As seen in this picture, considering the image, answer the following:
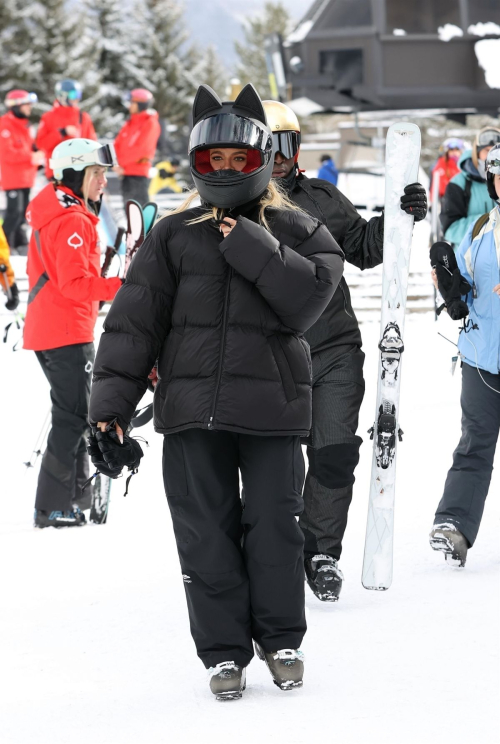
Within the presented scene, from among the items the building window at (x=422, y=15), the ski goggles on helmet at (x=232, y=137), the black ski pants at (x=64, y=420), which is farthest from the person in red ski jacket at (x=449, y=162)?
the ski goggles on helmet at (x=232, y=137)

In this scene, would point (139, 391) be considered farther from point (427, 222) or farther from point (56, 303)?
point (427, 222)

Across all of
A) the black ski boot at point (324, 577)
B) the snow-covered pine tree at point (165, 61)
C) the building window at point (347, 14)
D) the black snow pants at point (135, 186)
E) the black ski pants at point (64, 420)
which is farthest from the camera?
the snow-covered pine tree at point (165, 61)

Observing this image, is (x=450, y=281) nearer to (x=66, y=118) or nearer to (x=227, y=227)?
(x=227, y=227)

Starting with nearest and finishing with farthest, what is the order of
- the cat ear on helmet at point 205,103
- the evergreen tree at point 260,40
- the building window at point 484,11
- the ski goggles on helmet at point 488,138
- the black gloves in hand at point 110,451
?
1. the black gloves in hand at point 110,451
2. the cat ear on helmet at point 205,103
3. the ski goggles on helmet at point 488,138
4. the building window at point 484,11
5. the evergreen tree at point 260,40

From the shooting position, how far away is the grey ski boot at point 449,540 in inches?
178

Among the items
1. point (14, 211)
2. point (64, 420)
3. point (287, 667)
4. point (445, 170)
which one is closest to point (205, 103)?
point (287, 667)

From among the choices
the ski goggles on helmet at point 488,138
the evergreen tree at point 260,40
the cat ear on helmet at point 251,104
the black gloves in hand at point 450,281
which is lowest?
the black gloves in hand at point 450,281

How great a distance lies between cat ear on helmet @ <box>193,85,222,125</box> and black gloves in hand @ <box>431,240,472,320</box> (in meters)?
1.57

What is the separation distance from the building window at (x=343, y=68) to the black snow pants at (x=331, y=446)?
14.5 m

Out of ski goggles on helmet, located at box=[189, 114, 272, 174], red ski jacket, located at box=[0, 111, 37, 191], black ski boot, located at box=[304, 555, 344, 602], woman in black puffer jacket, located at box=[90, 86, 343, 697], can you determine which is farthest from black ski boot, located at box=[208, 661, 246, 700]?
red ski jacket, located at box=[0, 111, 37, 191]

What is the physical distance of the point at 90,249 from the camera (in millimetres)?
5281

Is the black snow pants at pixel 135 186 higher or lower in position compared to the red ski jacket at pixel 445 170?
lower

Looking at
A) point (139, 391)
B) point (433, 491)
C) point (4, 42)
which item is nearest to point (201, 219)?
point (139, 391)

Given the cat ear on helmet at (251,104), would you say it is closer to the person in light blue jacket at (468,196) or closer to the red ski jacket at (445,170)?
the person in light blue jacket at (468,196)
